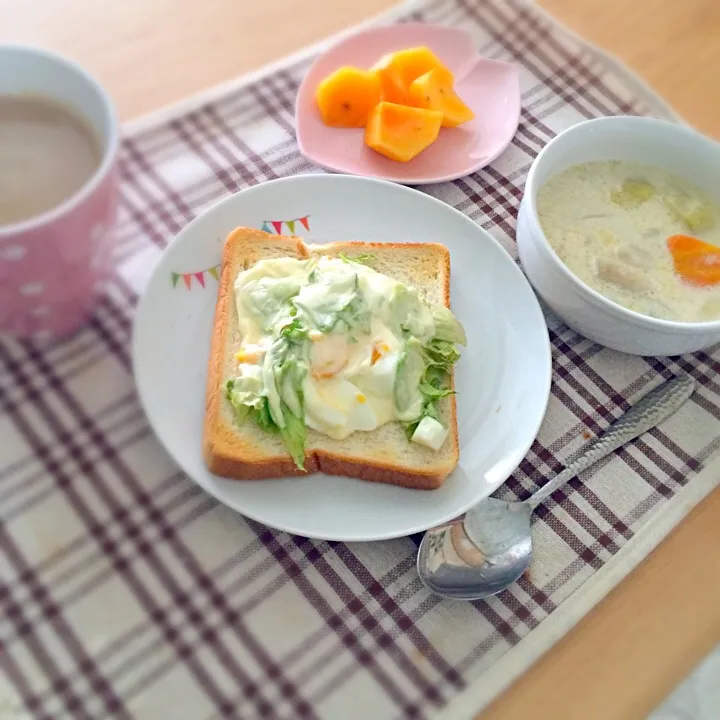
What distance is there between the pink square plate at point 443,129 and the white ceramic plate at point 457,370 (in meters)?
0.10

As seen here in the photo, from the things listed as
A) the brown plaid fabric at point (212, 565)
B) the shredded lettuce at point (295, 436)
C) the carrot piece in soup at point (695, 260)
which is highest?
the carrot piece in soup at point (695, 260)

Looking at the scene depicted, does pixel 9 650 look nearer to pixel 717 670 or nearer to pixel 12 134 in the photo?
pixel 12 134

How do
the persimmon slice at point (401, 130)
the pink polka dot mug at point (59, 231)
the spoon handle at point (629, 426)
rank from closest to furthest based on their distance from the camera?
the pink polka dot mug at point (59, 231)
the spoon handle at point (629, 426)
the persimmon slice at point (401, 130)

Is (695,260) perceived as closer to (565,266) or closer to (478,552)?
(565,266)

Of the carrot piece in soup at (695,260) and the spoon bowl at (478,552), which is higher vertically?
the carrot piece in soup at (695,260)

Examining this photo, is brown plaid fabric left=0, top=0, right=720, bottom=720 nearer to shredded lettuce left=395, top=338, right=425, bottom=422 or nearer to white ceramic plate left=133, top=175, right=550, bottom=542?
white ceramic plate left=133, top=175, right=550, bottom=542

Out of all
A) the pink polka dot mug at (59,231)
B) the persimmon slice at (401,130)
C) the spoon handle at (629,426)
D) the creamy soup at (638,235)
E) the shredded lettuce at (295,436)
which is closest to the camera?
the pink polka dot mug at (59,231)

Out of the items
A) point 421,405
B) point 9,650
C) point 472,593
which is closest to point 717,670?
point 472,593

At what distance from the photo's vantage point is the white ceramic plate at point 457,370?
2.94ft

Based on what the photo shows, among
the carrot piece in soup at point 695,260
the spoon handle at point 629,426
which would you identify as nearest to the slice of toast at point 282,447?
the spoon handle at point 629,426

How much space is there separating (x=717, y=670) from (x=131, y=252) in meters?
0.99

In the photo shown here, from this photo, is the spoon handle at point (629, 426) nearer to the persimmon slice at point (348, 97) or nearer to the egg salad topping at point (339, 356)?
the egg salad topping at point (339, 356)

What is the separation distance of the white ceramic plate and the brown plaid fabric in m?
0.05

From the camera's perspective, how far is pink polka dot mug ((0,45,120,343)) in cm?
74
